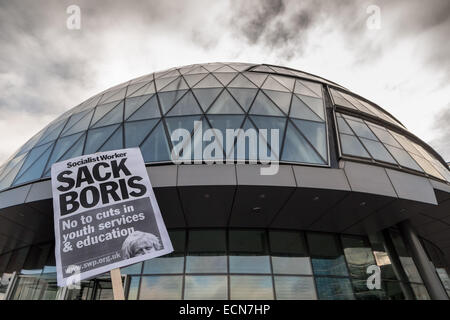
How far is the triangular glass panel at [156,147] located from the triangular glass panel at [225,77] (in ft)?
17.2

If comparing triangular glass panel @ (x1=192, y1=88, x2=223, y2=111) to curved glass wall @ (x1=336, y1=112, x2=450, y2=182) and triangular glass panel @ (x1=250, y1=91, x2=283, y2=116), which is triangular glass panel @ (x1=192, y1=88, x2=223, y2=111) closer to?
triangular glass panel @ (x1=250, y1=91, x2=283, y2=116)

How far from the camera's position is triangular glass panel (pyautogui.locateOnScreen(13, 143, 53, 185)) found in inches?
470

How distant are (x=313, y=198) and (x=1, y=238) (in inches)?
612

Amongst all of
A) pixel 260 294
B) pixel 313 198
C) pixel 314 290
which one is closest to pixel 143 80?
pixel 313 198

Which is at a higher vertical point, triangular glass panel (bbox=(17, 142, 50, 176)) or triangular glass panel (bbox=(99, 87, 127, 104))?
triangular glass panel (bbox=(99, 87, 127, 104))

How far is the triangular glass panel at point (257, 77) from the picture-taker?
49.5 feet

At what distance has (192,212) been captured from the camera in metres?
10.9

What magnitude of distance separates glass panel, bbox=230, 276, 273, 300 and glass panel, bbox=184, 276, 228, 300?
0.37m

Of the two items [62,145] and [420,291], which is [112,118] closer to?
[62,145]

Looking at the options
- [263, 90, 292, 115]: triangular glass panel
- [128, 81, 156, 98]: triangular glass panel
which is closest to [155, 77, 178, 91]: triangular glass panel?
[128, 81, 156, 98]: triangular glass panel

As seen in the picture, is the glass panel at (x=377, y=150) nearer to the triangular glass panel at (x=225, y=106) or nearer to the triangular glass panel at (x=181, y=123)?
the triangular glass panel at (x=225, y=106)

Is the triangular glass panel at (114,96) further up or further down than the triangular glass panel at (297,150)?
further up

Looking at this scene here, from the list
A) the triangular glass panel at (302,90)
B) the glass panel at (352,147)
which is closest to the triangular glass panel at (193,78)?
the triangular glass panel at (302,90)

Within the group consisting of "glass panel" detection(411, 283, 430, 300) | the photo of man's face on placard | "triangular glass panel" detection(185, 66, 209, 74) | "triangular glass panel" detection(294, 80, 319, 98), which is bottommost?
"glass panel" detection(411, 283, 430, 300)
